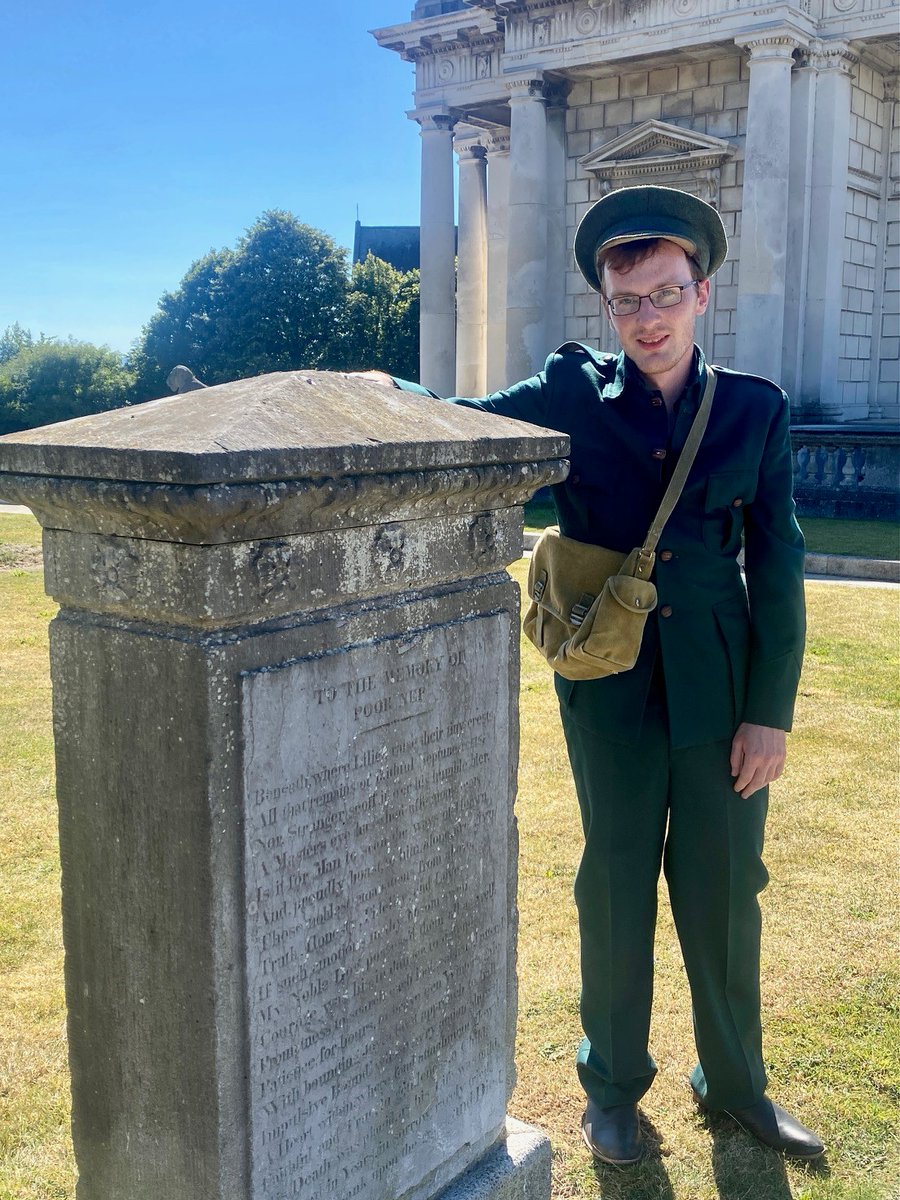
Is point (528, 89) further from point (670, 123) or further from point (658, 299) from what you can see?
point (658, 299)

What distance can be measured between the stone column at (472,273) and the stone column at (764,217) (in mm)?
8733

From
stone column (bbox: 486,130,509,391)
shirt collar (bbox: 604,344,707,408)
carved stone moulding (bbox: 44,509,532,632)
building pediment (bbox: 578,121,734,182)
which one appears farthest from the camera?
stone column (bbox: 486,130,509,391)

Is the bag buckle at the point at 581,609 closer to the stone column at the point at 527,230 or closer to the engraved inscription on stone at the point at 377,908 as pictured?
the engraved inscription on stone at the point at 377,908

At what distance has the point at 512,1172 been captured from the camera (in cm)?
299

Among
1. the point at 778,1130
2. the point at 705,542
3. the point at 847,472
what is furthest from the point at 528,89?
the point at 778,1130

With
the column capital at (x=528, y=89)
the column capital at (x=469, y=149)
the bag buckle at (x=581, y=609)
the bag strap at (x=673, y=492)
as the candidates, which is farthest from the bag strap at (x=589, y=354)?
the column capital at (x=469, y=149)

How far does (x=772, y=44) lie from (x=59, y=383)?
40564 millimetres

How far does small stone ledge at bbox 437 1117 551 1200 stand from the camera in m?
2.90

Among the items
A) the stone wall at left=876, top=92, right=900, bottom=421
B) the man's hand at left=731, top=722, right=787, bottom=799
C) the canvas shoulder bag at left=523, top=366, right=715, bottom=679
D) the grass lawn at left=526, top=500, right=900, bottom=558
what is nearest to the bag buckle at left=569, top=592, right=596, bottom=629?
the canvas shoulder bag at left=523, top=366, right=715, bottom=679

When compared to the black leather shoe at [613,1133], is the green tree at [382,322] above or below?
above

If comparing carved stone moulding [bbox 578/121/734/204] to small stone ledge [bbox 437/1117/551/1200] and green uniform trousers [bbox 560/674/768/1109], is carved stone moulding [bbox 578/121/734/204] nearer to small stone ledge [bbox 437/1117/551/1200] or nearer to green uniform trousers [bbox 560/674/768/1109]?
green uniform trousers [bbox 560/674/768/1109]

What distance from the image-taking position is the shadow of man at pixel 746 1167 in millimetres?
3336

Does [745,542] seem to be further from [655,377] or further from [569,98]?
[569,98]

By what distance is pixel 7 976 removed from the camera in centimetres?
441
